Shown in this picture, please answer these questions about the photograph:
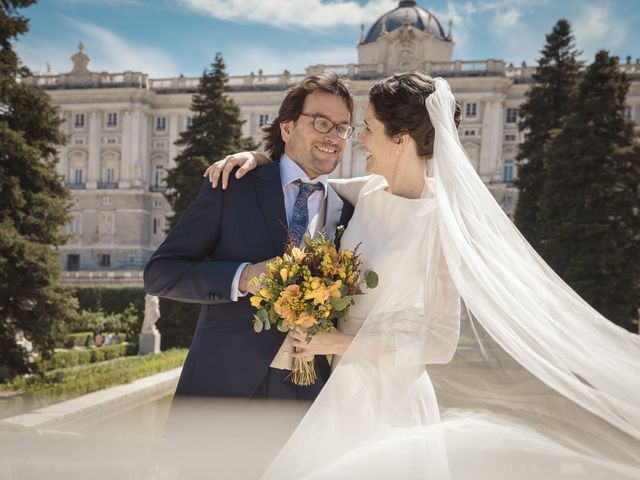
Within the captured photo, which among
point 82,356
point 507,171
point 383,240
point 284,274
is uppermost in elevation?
point 507,171

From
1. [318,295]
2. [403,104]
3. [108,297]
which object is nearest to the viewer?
[318,295]

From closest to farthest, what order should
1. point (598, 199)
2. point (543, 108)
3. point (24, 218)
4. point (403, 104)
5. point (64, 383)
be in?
point (403, 104) → point (64, 383) → point (24, 218) → point (598, 199) → point (543, 108)

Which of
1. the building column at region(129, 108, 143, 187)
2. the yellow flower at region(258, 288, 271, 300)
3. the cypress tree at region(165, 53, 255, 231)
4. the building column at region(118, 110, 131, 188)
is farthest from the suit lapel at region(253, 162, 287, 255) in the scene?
the building column at region(118, 110, 131, 188)

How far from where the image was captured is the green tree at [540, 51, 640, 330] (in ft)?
50.2

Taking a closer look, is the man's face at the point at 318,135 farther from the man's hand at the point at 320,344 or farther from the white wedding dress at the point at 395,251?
the man's hand at the point at 320,344

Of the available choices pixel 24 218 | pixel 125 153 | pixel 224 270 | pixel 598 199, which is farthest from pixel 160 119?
pixel 224 270

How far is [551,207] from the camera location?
17.1m

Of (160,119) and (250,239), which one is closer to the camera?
(250,239)

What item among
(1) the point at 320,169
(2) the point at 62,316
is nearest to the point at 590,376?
(1) the point at 320,169

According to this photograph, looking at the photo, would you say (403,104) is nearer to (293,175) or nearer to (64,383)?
(293,175)

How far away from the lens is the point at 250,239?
2.54 meters

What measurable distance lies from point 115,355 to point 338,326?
1712cm

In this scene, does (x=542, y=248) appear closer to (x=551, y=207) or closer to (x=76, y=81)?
(x=551, y=207)

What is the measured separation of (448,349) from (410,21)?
55.1 metres
